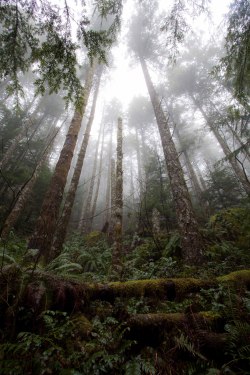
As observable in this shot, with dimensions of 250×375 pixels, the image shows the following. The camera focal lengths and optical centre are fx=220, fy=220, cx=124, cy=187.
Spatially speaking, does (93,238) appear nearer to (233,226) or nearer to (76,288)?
(233,226)

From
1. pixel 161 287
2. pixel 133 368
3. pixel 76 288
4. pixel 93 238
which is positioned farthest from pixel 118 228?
pixel 93 238

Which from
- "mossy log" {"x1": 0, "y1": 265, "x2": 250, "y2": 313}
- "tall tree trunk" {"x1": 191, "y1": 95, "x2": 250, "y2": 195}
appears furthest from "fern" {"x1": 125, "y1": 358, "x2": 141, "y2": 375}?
"tall tree trunk" {"x1": 191, "y1": 95, "x2": 250, "y2": 195}

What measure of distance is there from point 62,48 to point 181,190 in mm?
5253

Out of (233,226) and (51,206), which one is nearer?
(51,206)

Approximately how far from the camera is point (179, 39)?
6977 millimetres

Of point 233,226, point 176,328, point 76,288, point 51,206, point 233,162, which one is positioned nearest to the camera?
point 176,328

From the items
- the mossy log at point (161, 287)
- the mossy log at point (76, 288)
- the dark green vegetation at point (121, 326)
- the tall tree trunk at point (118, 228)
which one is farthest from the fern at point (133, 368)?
the tall tree trunk at point (118, 228)

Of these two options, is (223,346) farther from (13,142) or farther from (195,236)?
(13,142)

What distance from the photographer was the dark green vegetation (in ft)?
7.19

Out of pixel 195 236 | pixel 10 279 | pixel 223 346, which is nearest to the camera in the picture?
pixel 223 346

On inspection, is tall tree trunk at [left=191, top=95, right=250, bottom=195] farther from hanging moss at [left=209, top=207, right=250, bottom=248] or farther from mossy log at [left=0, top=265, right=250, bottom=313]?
mossy log at [left=0, top=265, right=250, bottom=313]

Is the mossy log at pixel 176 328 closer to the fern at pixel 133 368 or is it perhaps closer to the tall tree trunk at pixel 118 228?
the fern at pixel 133 368

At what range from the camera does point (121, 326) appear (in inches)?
117

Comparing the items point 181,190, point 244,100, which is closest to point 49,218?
point 181,190
